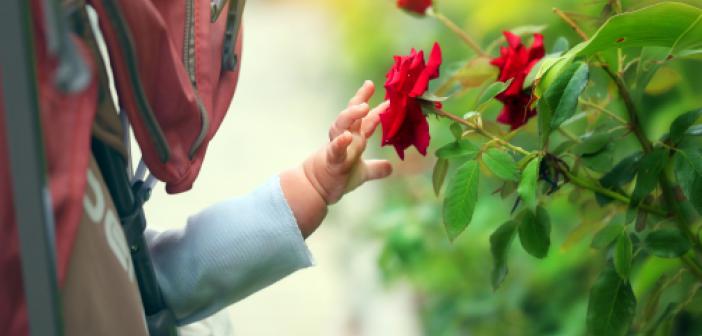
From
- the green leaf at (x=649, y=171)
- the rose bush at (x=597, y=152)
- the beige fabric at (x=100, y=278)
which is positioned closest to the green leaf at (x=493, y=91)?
the rose bush at (x=597, y=152)

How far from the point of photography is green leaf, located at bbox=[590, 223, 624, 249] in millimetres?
690

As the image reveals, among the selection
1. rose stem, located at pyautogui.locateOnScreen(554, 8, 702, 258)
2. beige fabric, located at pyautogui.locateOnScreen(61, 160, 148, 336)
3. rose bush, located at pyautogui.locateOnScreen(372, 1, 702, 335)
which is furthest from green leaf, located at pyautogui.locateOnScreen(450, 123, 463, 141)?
beige fabric, located at pyautogui.locateOnScreen(61, 160, 148, 336)

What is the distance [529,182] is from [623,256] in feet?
0.29

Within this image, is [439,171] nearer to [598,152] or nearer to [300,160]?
[598,152]

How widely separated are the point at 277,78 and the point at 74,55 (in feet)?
5.64

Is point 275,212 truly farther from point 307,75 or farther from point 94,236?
point 307,75

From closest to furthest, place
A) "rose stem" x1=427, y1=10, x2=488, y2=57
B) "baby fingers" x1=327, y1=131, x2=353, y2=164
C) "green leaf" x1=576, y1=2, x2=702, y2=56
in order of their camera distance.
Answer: "green leaf" x1=576, y1=2, x2=702, y2=56 < "baby fingers" x1=327, y1=131, x2=353, y2=164 < "rose stem" x1=427, y1=10, x2=488, y2=57

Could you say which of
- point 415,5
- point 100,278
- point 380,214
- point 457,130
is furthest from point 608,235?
point 380,214

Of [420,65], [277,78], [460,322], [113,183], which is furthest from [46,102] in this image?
[277,78]

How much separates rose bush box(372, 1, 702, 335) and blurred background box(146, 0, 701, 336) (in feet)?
0.15

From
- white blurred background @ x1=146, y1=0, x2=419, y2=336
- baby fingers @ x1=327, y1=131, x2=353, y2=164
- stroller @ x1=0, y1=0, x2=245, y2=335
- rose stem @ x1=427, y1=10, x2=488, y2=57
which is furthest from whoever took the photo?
white blurred background @ x1=146, y1=0, x2=419, y2=336

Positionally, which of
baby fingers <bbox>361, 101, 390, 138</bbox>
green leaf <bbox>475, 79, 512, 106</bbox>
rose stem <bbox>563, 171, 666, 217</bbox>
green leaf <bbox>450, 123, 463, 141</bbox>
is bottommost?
rose stem <bbox>563, 171, 666, 217</bbox>

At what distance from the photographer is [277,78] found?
83.3 inches

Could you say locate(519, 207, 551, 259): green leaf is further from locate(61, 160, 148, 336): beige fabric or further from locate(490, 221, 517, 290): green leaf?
locate(61, 160, 148, 336): beige fabric
